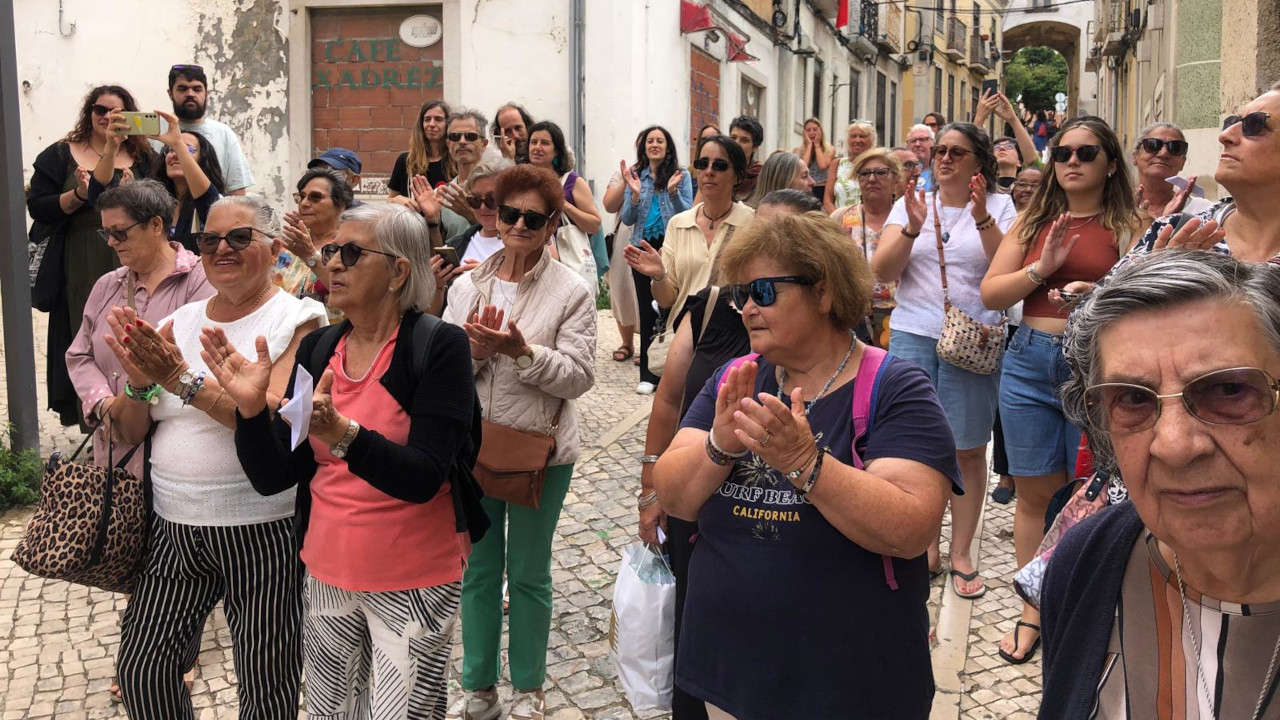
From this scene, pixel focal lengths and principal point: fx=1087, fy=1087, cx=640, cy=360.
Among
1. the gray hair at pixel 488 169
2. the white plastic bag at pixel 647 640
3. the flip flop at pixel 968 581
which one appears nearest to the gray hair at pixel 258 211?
the gray hair at pixel 488 169

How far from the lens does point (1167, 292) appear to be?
5.17 ft

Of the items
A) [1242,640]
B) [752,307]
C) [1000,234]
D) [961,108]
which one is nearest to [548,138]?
[1000,234]

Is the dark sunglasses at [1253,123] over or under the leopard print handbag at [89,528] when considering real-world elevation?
over

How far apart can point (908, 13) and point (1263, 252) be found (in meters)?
31.5

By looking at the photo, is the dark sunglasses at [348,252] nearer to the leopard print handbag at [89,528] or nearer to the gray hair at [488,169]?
the leopard print handbag at [89,528]

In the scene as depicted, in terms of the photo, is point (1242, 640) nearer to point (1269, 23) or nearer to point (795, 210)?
point (795, 210)

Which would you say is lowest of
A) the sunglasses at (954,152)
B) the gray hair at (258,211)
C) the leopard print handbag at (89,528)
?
the leopard print handbag at (89,528)

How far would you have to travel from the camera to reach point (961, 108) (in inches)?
1655

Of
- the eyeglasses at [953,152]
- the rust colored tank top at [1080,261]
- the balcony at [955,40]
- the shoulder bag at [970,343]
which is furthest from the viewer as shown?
the balcony at [955,40]

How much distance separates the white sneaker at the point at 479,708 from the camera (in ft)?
13.1

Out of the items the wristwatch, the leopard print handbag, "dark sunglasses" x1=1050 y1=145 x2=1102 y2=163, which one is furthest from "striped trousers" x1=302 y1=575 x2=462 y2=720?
"dark sunglasses" x1=1050 y1=145 x2=1102 y2=163

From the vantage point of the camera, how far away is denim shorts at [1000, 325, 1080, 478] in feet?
14.1

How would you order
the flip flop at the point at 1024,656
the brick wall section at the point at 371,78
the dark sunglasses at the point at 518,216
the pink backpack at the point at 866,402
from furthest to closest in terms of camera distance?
the brick wall section at the point at 371,78, the flip flop at the point at 1024,656, the dark sunglasses at the point at 518,216, the pink backpack at the point at 866,402

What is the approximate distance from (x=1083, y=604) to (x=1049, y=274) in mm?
2736
